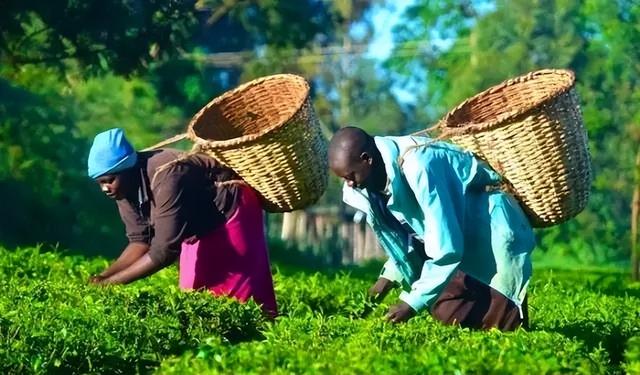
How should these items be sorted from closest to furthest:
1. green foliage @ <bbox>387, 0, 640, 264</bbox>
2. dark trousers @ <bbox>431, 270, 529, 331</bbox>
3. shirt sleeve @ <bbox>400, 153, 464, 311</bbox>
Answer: shirt sleeve @ <bbox>400, 153, 464, 311</bbox> → dark trousers @ <bbox>431, 270, 529, 331</bbox> → green foliage @ <bbox>387, 0, 640, 264</bbox>

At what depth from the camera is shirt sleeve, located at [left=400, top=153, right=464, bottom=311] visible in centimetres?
601

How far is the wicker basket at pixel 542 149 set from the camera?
6582 millimetres

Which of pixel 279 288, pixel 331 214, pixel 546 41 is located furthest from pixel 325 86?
pixel 279 288

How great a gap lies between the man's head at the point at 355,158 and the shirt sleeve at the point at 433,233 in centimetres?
14

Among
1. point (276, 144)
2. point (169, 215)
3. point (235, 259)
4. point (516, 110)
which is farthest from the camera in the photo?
point (235, 259)

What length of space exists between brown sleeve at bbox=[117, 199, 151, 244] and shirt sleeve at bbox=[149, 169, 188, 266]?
39cm

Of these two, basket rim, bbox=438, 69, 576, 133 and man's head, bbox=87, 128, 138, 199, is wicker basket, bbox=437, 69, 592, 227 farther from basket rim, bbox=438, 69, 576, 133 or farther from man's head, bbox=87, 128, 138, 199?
man's head, bbox=87, 128, 138, 199

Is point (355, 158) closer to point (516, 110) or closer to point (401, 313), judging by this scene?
point (401, 313)

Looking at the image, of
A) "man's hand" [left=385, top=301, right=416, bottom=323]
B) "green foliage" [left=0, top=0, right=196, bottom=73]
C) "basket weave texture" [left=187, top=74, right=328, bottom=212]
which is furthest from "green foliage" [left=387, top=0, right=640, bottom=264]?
"man's hand" [left=385, top=301, right=416, bottom=323]

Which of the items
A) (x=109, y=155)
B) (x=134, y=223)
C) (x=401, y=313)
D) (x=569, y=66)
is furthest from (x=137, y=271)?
(x=569, y=66)

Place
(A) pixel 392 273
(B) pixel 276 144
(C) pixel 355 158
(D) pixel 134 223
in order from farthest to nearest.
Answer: (D) pixel 134 223 < (B) pixel 276 144 < (A) pixel 392 273 < (C) pixel 355 158

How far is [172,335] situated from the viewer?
6.50 m

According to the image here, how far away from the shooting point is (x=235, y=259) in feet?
25.4

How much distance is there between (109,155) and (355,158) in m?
1.78
